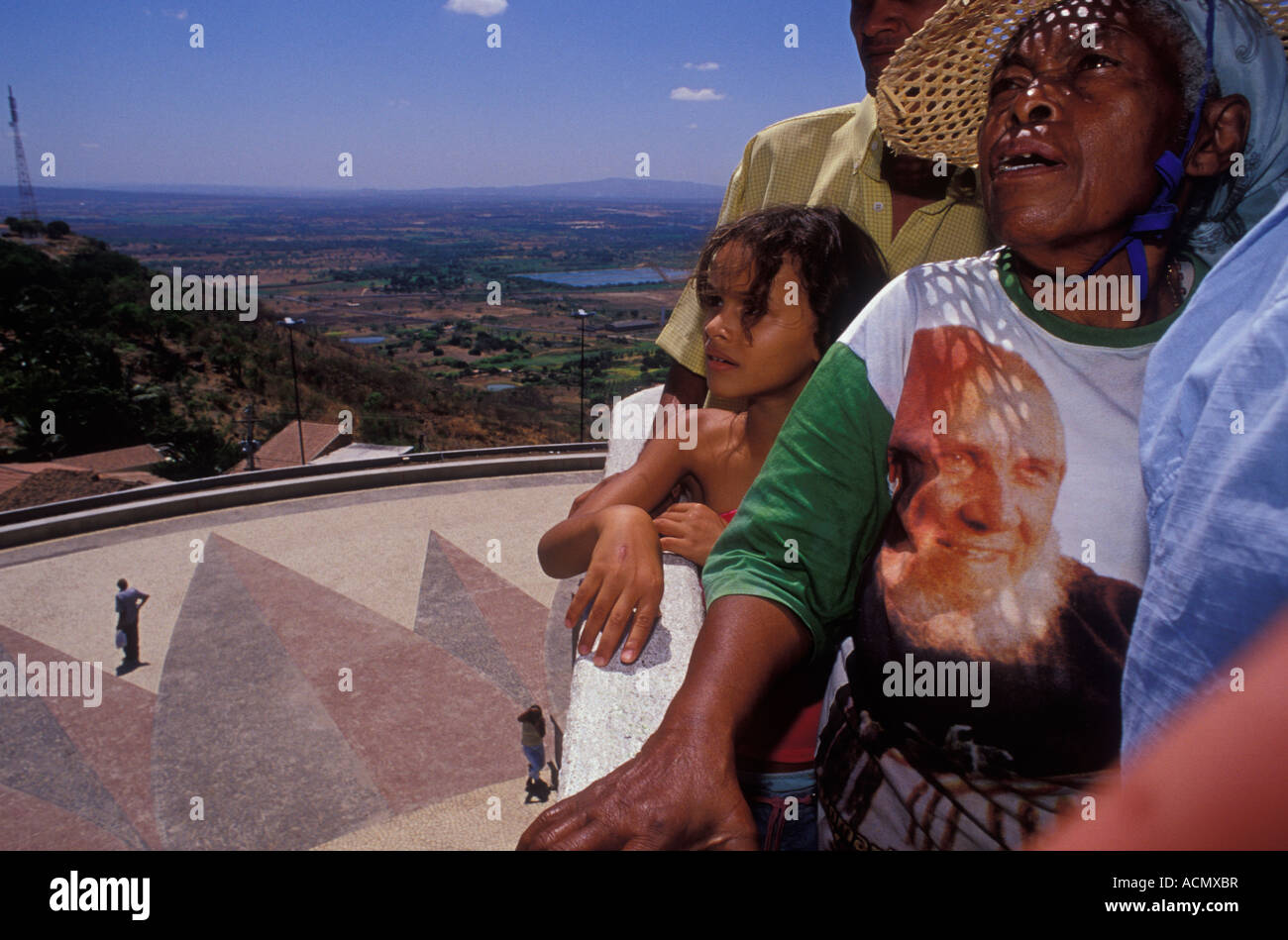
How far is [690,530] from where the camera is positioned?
2.14m

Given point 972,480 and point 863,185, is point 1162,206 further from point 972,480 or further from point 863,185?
point 863,185

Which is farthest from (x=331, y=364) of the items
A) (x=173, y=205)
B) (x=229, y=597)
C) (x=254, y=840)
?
(x=173, y=205)

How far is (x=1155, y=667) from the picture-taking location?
896 millimetres

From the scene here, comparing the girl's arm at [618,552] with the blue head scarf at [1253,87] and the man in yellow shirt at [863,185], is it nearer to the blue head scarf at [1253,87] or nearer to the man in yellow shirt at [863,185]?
the man in yellow shirt at [863,185]

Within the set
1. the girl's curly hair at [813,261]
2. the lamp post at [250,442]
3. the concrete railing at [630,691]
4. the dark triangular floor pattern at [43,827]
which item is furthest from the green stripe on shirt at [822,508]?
the lamp post at [250,442]

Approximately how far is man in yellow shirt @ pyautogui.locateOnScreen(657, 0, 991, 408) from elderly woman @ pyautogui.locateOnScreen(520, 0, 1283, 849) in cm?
82

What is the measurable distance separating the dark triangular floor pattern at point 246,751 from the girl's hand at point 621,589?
5.38m

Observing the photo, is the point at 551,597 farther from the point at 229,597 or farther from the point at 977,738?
the point at 977,738

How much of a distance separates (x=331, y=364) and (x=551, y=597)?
51597mm

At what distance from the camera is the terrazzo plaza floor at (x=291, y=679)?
671 cm

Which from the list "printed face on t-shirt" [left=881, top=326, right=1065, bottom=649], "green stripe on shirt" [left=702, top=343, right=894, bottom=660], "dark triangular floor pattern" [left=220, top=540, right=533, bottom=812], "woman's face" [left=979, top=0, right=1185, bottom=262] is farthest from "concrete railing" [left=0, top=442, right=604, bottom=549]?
"woman's face" [left=979, top=0, right=1185, bottom=262]

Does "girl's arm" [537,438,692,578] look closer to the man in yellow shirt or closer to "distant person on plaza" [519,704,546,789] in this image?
the man in yellow shirt

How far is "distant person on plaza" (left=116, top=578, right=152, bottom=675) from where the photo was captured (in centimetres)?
877

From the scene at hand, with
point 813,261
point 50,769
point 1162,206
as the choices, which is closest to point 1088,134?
point 1162,206
